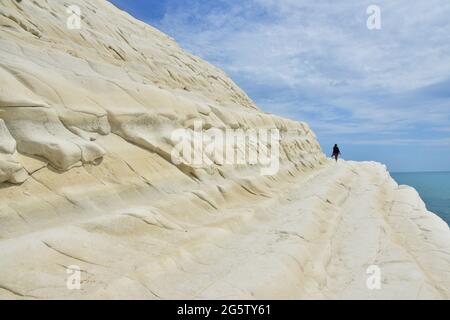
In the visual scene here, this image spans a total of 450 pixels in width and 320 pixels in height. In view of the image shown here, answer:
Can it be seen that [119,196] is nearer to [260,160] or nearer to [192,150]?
[192,150]

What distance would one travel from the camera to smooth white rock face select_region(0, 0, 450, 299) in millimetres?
4566

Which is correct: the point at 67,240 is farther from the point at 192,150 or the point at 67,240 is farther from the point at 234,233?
the point at 192,150

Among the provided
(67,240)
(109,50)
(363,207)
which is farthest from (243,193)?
(109,50)

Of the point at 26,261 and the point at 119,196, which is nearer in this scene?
the point at 26,261

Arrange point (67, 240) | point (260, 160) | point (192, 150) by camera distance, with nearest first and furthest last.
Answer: point (67, 240), point (192, 150), point (260, 160)

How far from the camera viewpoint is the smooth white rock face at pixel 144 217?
4566 millimetres

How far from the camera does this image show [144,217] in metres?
6.05

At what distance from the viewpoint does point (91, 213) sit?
578cm

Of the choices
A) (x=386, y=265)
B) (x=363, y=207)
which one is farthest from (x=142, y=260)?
(x=363, y=207)

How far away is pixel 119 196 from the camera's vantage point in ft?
21.6

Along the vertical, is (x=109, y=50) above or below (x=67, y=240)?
above
